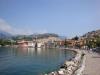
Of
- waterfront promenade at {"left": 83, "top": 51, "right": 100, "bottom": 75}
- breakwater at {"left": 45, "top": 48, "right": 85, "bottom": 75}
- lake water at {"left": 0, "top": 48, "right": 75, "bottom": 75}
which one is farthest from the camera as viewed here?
lake water at {"left": 0, "top": 48, "right": 75, "bottom": 75}

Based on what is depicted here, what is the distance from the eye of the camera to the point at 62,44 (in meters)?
183

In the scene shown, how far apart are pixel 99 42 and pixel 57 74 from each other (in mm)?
63724

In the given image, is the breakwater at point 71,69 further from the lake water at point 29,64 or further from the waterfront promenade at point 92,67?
the lake water at point 29,64

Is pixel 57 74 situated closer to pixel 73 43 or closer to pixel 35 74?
pixel 35 74

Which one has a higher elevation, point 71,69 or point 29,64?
point 71,69

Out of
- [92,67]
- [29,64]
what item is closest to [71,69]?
[92,67]

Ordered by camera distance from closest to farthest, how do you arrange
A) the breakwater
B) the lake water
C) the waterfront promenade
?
1. the waterfront promenade
2. the breakwater
3. the lake water

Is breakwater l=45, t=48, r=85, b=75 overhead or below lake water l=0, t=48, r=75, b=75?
overhead

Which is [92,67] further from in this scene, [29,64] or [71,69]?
[29,64]

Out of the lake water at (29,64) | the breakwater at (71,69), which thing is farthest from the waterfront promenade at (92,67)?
the lake water at (29,64)

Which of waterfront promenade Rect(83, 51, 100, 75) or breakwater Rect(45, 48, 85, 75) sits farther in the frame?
breakwater Rect(45, 48, 85, 75)

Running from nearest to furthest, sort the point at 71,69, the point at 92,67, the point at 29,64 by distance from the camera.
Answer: the point at 92,67, the point at 71,69, the point at 29,64

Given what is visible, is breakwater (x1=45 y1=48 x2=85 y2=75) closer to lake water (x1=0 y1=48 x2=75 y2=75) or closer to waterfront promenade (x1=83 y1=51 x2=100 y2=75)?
waterfront promenade (x1=83 y1=51 x2=100 y2=75)

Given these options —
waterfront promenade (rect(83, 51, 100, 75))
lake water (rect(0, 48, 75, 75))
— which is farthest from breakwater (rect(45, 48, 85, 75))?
lake water (rect(0, 48, 75, 75))
